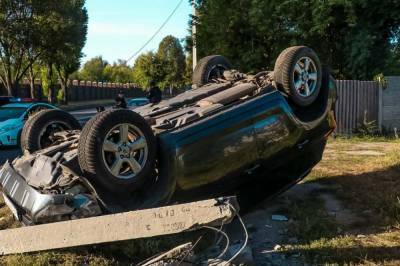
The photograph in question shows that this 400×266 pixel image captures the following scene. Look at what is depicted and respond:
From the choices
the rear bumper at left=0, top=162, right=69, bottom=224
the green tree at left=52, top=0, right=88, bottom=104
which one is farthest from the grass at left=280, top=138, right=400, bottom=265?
the green tree at left=52, top=0, right=88, bottom=104

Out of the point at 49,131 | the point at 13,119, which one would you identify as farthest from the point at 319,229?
the point at 13,119

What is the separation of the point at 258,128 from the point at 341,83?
1042 cm

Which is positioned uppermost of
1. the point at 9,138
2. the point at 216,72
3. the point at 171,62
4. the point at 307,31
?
the point at 171,62

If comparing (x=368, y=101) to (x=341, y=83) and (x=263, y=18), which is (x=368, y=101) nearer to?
(x=341, y=83)

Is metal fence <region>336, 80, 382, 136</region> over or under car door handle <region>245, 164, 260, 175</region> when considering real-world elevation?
over

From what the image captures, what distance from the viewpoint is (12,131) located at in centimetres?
1333

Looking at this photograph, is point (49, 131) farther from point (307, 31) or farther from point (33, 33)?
point (33, 33)

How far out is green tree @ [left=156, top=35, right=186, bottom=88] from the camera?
66.5 meters

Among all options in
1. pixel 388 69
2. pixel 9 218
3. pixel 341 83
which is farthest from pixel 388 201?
pixel 388 69

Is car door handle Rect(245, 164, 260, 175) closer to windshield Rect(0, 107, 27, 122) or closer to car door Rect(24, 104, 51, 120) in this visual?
car door Rect(24, 104, 51, 120)

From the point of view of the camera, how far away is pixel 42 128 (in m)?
5.30

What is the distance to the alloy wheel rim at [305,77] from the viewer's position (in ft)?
18.4

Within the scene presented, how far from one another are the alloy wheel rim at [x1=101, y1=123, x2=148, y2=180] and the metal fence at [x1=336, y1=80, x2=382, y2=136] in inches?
448

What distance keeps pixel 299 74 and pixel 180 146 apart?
1907 millimetres
